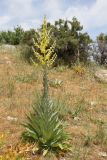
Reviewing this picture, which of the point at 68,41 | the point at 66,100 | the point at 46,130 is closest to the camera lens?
the point at 46,130

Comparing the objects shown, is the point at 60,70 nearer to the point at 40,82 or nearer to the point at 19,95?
the point at 40,82

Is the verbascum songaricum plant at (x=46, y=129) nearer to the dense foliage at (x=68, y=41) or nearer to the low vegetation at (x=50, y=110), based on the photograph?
the low vegetation at (x=50, y=110)

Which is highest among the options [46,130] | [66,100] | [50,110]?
[50,110]

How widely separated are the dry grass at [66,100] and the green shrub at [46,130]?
0.32 m

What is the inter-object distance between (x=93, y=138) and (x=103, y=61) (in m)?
10.0

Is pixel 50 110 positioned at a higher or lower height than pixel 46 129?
higher

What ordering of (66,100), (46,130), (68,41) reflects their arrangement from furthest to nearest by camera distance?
1. (68,41)
2. (66,100)
3. (46,130)

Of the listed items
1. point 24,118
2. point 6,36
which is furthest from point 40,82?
point 6,36

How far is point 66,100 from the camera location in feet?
40.7

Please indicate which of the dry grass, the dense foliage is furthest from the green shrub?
the dense foliage

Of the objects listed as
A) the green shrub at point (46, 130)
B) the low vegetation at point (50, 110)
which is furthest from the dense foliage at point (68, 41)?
the green shrub at point (46, 130)

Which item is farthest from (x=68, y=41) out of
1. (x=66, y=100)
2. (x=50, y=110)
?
(x=50, y=110)

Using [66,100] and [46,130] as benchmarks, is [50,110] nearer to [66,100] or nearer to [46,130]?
[46,130]

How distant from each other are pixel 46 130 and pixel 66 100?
13.2 ft
